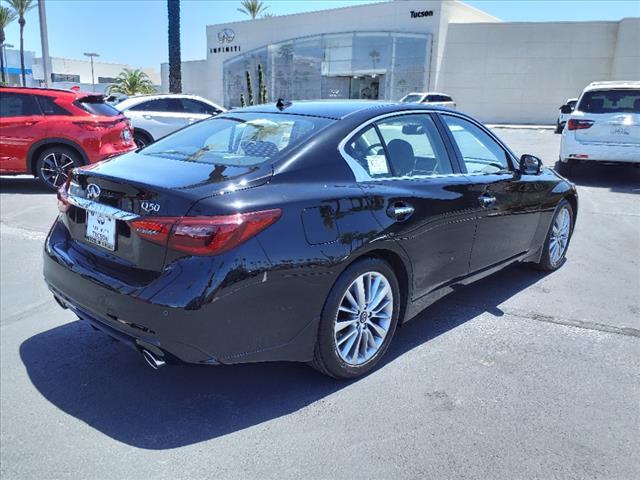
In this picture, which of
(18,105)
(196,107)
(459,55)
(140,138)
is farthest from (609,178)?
(459,55)

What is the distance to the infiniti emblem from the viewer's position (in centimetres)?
290

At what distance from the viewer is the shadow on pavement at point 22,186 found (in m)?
9.14

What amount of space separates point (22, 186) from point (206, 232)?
8658mm

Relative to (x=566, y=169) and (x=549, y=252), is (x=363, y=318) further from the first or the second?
(x=566, y=169)

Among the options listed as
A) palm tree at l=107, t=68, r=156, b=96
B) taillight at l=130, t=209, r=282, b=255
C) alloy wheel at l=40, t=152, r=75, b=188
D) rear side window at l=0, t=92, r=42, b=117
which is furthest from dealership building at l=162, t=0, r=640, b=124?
taillight at l=130, t=209, r=282, b=255

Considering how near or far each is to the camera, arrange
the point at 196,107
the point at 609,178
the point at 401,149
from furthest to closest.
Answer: the point at 196,107 → the point at 609,178 → the point at 401,149

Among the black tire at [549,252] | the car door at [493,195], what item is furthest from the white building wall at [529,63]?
the car door at [493,195]

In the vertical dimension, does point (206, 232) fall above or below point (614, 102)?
below

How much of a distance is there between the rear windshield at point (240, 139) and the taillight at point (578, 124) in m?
8.38

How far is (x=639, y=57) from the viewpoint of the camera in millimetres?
32812

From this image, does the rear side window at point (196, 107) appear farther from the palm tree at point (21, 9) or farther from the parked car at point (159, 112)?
the palm tree at point (21, 9)

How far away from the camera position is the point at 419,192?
340 centimetres

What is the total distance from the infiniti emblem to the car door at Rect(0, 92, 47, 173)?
21.9 ft

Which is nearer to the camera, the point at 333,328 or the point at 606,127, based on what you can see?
the point at 333,328
